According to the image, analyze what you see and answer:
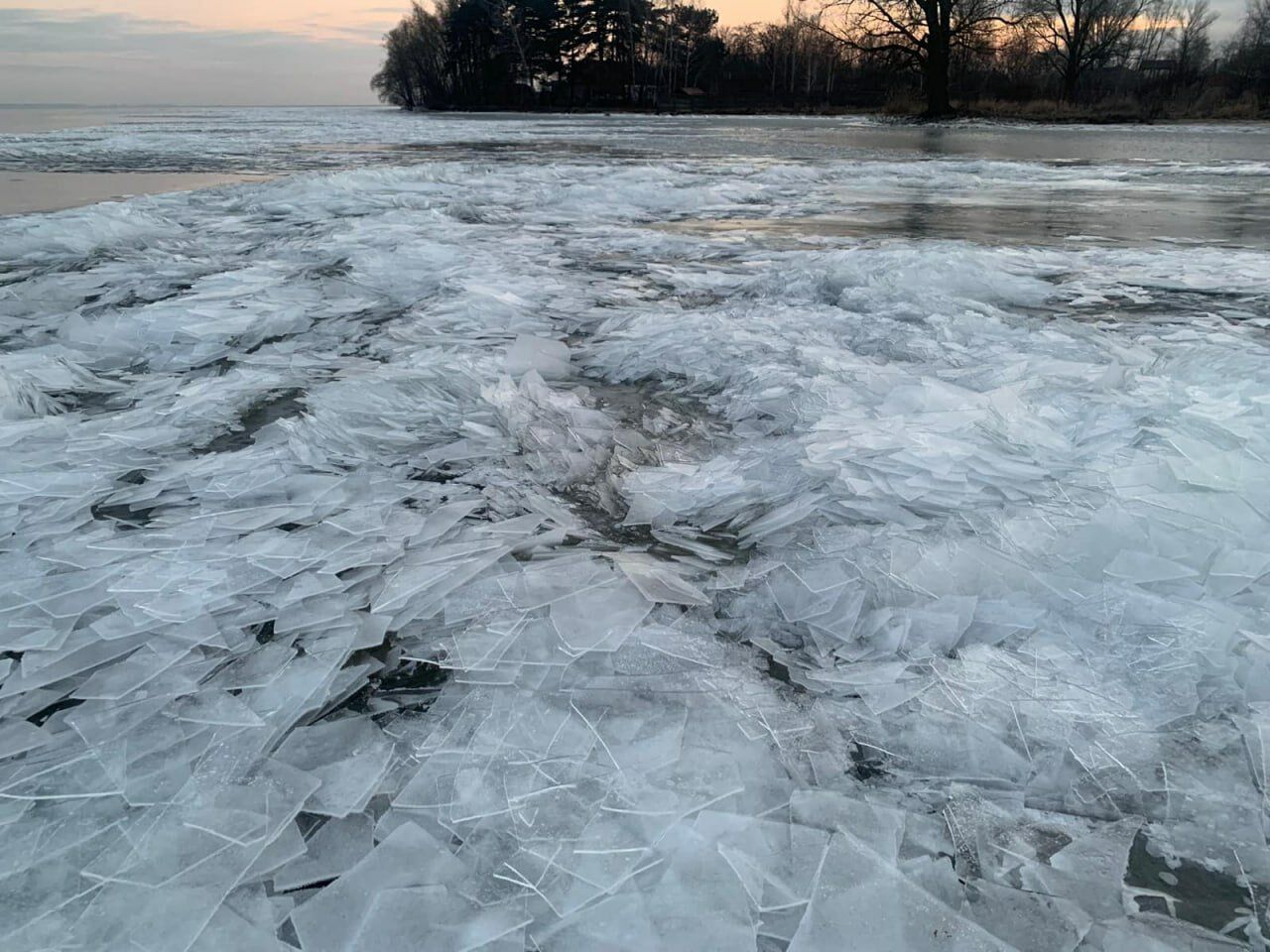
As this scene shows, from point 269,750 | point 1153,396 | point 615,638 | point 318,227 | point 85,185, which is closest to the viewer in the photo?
point 269,750

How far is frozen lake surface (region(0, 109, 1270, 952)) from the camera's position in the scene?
86 centimetres

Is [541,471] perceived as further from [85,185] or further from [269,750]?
[85,185]

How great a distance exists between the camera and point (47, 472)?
5.90 ft

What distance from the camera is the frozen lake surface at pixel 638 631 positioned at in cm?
86

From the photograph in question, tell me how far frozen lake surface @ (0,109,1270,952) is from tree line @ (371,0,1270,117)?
83.6 ft

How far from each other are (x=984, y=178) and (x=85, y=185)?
33.4 feet

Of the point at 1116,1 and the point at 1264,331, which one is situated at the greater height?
the point at 1116,1

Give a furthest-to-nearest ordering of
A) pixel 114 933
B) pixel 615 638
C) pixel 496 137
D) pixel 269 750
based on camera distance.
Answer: pixel 496 137 < pixel 615 638 < pixel 269 750 < pixel 114 933

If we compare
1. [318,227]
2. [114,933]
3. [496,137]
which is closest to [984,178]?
[318,227]

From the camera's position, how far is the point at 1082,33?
28172 millimetres

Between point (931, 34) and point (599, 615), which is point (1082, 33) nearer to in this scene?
point (931, 34)

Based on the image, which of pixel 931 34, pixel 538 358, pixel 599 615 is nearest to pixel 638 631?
pixel 599 615

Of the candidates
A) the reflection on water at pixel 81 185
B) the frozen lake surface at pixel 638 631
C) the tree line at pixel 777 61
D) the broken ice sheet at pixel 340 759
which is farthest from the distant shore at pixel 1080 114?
the broken ice sheet at pixel 340 759

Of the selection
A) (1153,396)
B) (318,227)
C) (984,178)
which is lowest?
(1153,396)
